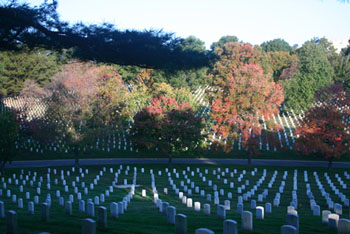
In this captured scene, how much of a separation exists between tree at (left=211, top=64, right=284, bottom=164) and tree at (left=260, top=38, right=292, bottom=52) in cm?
6039

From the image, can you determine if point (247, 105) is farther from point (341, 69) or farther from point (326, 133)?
point (341, 69)

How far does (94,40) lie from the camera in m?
8.55

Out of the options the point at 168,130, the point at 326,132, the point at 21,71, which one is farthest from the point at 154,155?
the point at 21,71

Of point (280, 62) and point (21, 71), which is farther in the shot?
point (280, 62)

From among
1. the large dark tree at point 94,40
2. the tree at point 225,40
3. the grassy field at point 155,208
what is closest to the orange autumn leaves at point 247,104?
the grassy field at point 155,208

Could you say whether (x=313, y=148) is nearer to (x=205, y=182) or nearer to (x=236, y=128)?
(x=236, y=128)

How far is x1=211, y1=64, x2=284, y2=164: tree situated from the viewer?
1083 inches

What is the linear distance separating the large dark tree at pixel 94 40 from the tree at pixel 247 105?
19318mm

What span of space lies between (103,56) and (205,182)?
13.0 m

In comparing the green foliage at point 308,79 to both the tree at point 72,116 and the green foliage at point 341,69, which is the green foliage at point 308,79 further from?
the tree at point 72,116

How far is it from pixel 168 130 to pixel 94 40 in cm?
1867

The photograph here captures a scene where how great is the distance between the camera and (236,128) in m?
28.5

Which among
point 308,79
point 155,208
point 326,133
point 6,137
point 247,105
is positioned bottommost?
point 155,208

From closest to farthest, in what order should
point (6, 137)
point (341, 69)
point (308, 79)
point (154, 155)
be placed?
point (6, 137)
point (154, 155)
point (308, 79)
point (341, 69)
